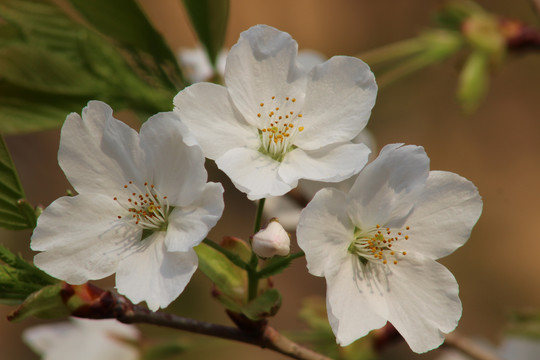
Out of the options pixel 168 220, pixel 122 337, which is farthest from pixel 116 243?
pixel 122 337

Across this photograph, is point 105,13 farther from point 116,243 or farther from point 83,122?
point 116,243

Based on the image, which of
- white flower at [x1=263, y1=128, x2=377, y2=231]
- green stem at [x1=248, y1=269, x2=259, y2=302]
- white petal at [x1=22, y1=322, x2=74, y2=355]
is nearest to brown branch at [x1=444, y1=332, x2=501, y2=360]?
white flower at [x1=263, y1=128, x2=377, y2=231]

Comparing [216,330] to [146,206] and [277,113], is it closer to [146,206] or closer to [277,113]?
[146,206]

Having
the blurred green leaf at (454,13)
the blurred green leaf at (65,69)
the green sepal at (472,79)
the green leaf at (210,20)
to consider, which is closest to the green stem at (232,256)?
the blurred green leaf at (65,69)

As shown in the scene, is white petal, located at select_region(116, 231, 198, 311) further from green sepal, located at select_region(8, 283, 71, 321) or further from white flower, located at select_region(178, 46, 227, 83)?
white flower, located at select_region(178, 46, 227, 83)

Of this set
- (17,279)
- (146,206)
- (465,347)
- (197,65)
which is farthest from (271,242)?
(197,65)
